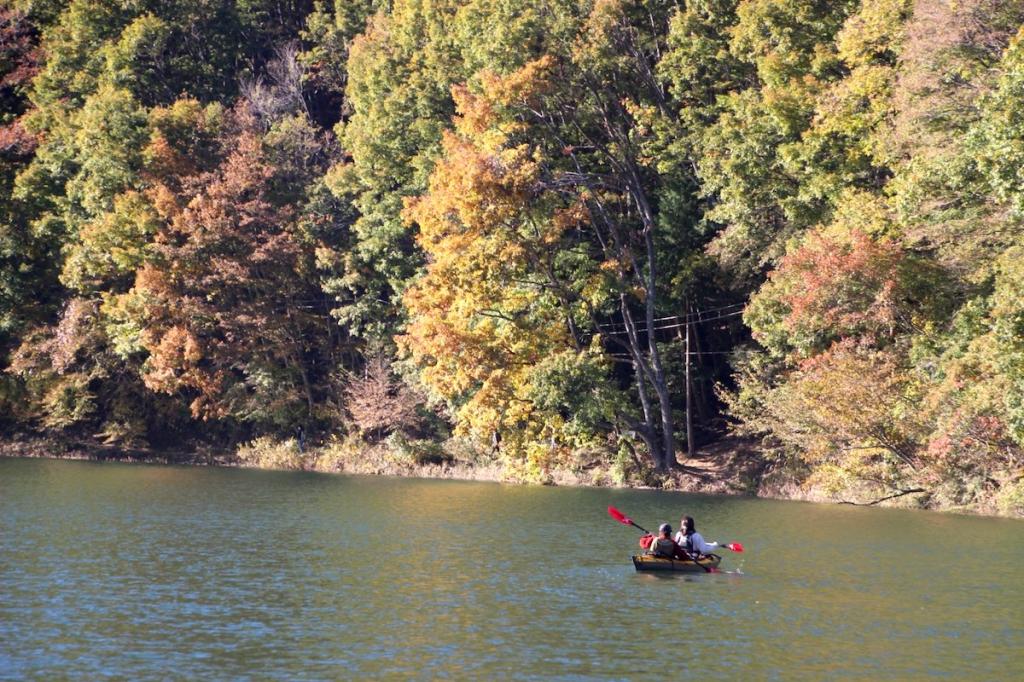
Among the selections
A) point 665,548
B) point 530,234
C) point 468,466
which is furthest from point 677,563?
point 468,466

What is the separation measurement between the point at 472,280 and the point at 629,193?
740 cm

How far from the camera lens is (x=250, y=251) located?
6162 cm

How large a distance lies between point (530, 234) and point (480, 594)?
86.6 feet

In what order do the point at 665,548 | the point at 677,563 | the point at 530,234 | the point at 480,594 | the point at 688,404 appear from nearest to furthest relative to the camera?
1. the point at 480,594
2. the point at 665,548
3. the point at 677,563
4. the point at 530,234
5. the point at 688,404

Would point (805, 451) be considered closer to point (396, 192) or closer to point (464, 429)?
point (464, 429)

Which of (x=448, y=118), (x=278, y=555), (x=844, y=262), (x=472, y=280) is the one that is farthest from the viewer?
(x=448, y=118)

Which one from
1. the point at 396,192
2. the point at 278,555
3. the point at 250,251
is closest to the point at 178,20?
the point at 250,251

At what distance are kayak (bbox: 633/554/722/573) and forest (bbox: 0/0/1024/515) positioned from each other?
11.1 meters

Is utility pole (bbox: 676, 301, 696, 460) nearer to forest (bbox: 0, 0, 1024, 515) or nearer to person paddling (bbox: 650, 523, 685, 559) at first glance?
forest (bbox: 0, 0, 1024, 515)

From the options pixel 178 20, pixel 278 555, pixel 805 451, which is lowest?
pixel 278 555

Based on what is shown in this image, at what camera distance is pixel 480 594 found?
2564cm

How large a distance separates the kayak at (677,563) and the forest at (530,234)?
438 inches

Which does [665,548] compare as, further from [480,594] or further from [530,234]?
[530,234]

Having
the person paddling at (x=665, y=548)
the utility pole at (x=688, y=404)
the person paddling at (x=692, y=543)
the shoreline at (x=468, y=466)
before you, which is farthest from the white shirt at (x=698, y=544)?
the utility pole at (x=688, y=404)
